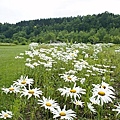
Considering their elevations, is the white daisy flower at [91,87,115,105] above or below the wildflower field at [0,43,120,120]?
above

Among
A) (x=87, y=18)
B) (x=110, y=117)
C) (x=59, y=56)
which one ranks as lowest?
(x=110, y=117)

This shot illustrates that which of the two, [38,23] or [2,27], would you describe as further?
[38,23]

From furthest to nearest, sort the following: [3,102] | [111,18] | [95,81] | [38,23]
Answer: [38,23], [111,18], [95,81], [3,102]

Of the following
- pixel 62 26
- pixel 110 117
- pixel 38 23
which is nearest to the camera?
pixel 110 117

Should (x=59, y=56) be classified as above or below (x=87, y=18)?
below

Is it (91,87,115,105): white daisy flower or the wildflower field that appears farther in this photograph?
the wildflower field

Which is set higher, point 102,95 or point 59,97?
point 102,95

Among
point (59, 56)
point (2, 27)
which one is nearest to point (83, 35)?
point (2, 27)

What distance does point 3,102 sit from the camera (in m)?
3.51

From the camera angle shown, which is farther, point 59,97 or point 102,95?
point 59,97

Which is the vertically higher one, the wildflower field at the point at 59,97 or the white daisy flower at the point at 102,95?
the white daisy flower at the point at 102,95

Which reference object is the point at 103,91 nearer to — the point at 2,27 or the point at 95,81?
the point at 95,81

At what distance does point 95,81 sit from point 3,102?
1.68 m

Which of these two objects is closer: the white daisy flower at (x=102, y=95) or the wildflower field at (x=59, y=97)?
the white daisy flower at (x=102, y=95)
